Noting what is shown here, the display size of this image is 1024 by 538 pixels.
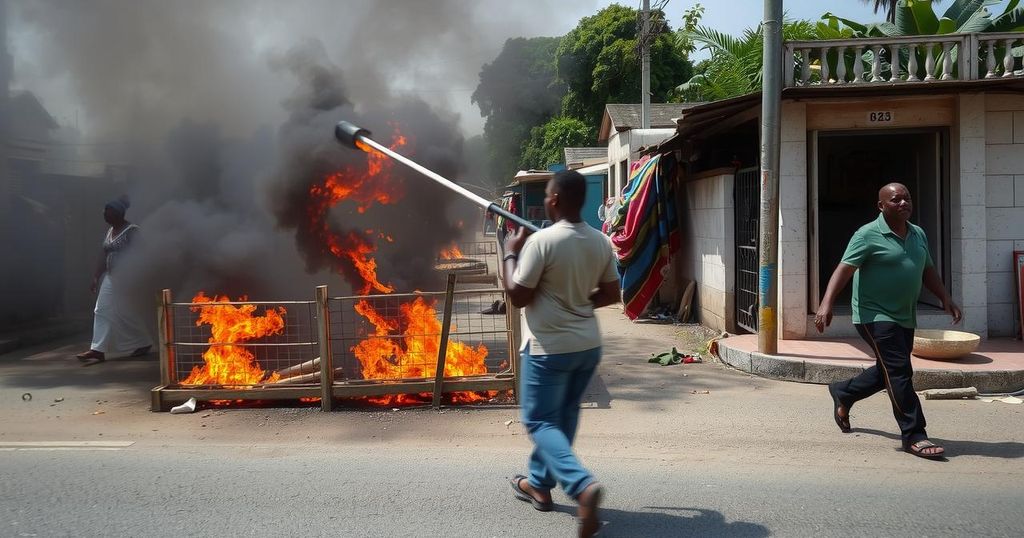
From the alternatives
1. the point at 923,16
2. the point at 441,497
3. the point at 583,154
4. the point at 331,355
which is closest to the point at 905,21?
the point at 923,16

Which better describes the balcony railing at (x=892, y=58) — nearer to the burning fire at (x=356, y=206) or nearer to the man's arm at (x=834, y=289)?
the man's arm at (x=834, y=289)

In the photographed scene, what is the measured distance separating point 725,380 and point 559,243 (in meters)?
4.27

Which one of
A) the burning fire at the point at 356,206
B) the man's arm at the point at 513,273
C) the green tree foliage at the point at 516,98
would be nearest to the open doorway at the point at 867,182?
the burning fire at the point at 356,206

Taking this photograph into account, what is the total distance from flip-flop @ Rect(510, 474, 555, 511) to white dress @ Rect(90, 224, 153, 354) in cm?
611

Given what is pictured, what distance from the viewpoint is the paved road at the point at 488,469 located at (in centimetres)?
375

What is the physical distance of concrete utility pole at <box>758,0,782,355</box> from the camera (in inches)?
278

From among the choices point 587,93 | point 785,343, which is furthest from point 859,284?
point 587,93

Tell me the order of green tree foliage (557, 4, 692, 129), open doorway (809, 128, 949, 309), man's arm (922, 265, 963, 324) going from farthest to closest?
1. green tree foliage (557, 4, 692, 129)
2. open doorway (809, 128, 949, 309)
3. man's arm (922, 265, 963, 324)

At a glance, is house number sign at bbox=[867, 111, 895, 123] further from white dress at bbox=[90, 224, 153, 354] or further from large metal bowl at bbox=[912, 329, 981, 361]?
white dress at bbox=[90, 224, 153, 354]

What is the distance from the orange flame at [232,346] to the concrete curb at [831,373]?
4368mm

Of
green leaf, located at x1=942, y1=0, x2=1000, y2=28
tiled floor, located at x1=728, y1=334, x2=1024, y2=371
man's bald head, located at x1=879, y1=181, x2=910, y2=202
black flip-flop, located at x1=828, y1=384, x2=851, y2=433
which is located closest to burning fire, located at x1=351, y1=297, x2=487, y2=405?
black flip-flop, located at x1=828, y1=384, x2=851, y2=433

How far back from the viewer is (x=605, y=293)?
3643 millimetres

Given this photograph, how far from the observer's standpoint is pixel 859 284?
4836 millimetres

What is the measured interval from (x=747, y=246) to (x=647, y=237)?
Result: 1835 millimetres
